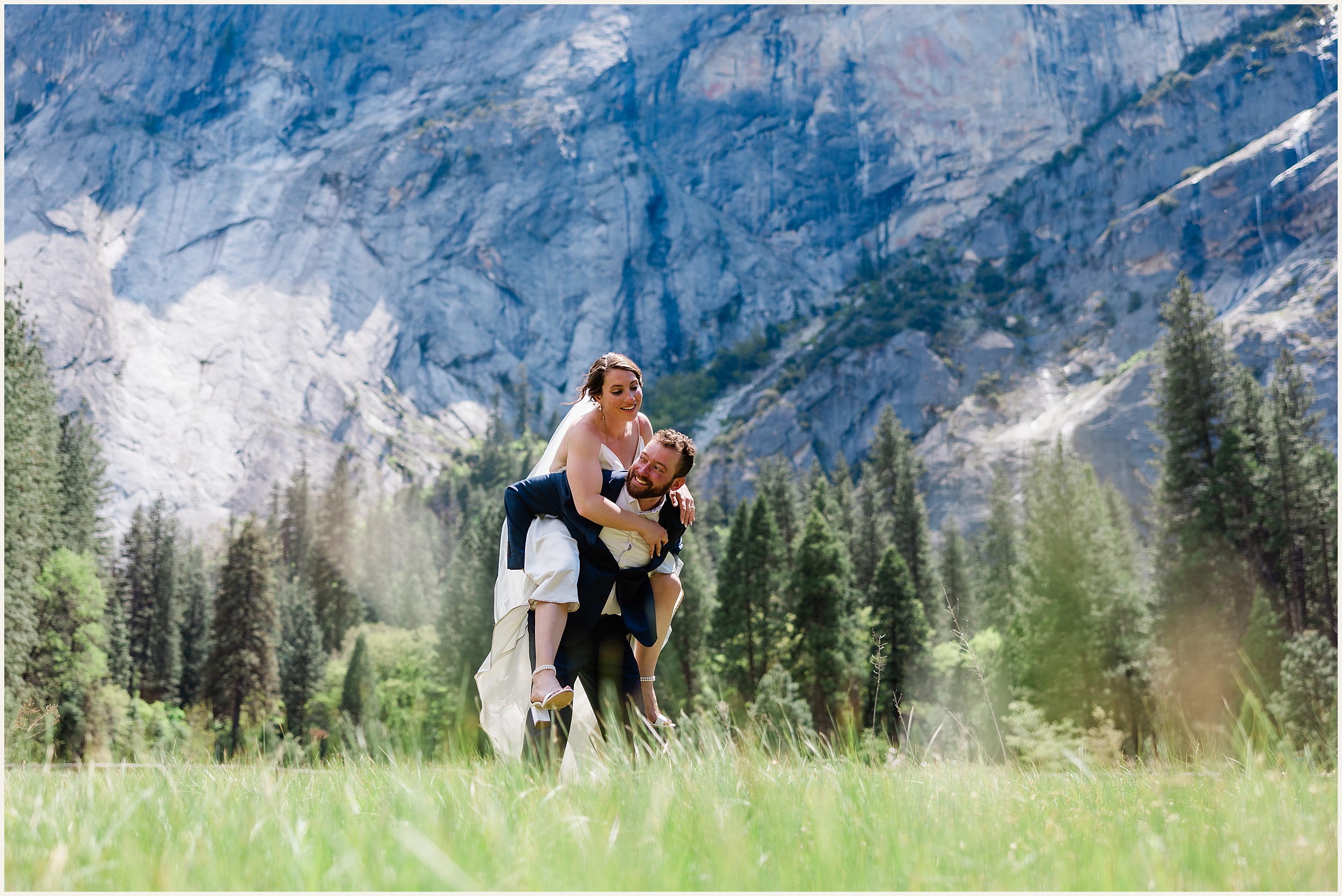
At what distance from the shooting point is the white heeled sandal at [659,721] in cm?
400

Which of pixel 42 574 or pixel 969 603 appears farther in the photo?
pixel 969 603

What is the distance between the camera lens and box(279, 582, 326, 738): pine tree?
47.1 metres

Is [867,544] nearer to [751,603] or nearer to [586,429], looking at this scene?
[751,603]

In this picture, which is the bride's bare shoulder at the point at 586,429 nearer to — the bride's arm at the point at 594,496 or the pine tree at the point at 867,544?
the bride's arm at the point at 594,496

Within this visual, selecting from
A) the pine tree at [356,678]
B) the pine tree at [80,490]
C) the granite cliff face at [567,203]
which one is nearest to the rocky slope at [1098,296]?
the granite cliff face at [567,203]

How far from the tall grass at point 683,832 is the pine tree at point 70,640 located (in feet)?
101

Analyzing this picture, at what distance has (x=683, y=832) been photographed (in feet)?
8.03

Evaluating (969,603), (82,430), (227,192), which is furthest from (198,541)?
(969,603)

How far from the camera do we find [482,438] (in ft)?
420

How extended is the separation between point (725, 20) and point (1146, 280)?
96744 millimetres

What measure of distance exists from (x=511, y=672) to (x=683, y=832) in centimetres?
257

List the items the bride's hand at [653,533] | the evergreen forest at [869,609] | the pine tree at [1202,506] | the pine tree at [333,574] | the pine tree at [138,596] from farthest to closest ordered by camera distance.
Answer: the pine tree at [333,574] → the pine tree at [138,596] → the pine tree at [1202,506] → the evergreen forest at [869,609] → the bride's hand at [653,533]

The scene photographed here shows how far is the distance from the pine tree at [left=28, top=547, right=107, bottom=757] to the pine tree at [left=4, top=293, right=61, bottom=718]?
127 cm

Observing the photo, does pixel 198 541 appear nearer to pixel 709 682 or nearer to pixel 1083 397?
pixel 709 682
